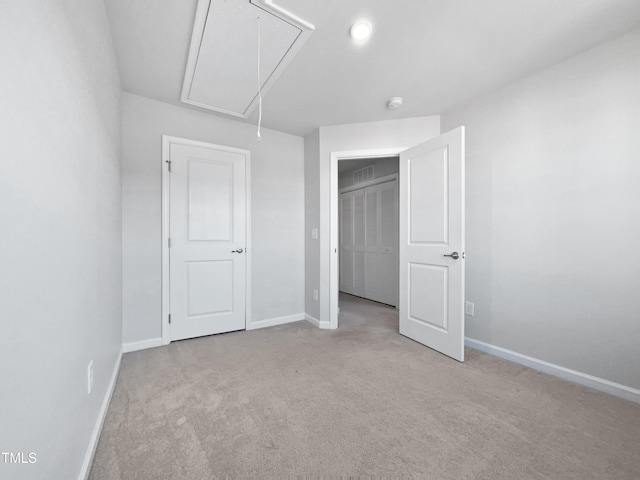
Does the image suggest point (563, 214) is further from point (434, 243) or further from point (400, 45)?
point (400, 45)

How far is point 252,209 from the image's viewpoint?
3.16 meters

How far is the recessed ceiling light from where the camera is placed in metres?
1.67

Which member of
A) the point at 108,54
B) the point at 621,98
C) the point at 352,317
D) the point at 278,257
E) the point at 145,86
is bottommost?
the point at 352,317

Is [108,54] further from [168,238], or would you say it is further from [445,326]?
[445,326]

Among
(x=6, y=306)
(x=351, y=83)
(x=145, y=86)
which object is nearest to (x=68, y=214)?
(x=6, y=306)

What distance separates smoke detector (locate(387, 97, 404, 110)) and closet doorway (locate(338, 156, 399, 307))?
5.41 ft

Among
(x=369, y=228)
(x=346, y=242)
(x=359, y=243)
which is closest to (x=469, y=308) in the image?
(x=369, y=228)

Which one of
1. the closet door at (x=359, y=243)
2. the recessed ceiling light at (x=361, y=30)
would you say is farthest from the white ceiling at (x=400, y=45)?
the closet door at (x=359, y=243)

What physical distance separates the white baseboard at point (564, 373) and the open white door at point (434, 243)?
0.41 meters

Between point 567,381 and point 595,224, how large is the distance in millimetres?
1145

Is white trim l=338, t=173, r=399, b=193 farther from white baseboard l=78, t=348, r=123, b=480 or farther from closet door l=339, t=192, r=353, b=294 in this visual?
white baseboard l=78, t=348, r=123, b=480

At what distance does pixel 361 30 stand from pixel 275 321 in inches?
114

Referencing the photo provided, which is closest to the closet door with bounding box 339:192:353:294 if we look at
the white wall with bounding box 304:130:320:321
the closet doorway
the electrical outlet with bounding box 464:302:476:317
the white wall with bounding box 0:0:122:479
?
the closet doorway

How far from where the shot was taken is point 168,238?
2.65 metres
